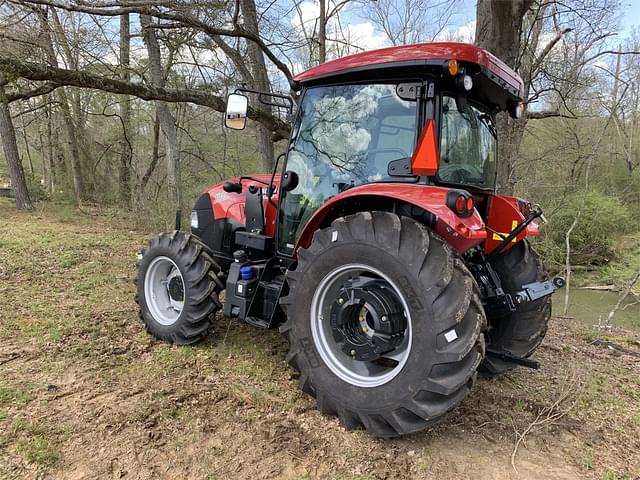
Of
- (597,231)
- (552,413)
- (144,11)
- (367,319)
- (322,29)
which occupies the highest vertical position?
(322,29)

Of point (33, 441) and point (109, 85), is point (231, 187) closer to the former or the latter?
A: point (33, 441)

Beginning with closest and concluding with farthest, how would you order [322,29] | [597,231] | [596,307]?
1. [596,307]
2. [322,29]
3. [597,231]

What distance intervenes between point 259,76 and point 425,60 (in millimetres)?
7231

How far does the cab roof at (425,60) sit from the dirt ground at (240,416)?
206cm

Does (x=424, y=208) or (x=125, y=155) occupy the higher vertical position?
(x=125, y=155)

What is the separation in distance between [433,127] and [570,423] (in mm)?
1987

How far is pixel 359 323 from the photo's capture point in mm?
2682

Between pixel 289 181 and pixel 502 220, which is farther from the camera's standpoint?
pixel 289 181

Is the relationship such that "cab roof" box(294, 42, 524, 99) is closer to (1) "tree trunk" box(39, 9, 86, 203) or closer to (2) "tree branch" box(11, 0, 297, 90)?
(2) "tree branch" box(11, 0, 297, 90)

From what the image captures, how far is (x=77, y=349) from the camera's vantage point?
3.53m

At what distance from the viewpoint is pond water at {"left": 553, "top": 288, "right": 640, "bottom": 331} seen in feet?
23.8

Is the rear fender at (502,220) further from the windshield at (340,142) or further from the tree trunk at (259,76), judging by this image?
the tree trunk at (259,76)

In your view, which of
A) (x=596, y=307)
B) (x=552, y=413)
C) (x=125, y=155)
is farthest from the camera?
(x=125, y=155)

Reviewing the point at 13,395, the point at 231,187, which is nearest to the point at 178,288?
the point at 231,187
